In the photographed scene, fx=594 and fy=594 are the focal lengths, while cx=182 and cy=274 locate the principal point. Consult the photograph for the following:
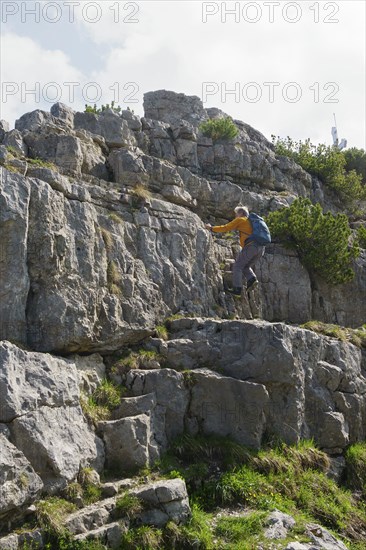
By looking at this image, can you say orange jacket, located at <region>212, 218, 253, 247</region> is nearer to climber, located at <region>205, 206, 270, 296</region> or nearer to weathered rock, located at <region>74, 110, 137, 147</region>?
climber, located at <region>205, 206, 270, 296</region>

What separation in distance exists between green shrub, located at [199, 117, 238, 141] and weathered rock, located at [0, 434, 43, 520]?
799 inches

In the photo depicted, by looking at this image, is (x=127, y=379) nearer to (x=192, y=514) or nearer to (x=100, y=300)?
(x=100, y=300)

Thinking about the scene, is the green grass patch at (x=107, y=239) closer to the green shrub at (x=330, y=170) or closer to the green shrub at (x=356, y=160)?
the green shrub at (x=330, y=170)

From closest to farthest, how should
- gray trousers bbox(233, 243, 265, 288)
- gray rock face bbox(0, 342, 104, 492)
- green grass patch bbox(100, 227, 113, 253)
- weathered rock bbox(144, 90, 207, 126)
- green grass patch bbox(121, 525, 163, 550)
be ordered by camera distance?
green grass patch bbox(121, 525, 163, 550) → gray rock face bbox(0, 342, 104, 492) → green grass patch bbox(100, 227, 113, 253) → gray trousers bbox(233, 243, 265, 288) → weathered rock bbox(144, 90, 207, 126)

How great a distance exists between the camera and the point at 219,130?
28.6 m

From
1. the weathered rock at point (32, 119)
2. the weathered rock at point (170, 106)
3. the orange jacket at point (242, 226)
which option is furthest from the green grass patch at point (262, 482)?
the weathered rock at point (170, 106)

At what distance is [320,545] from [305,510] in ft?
5.62

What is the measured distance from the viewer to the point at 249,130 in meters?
33.3

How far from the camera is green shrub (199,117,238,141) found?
93.8ft

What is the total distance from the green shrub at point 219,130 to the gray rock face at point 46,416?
58.4 feet

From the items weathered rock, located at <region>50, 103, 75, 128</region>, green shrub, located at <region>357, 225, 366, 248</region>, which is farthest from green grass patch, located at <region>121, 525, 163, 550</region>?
green shrub, located at <region>357, 225, 366, 248</region>

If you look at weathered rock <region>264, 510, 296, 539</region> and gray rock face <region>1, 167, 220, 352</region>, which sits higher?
gray rock face <region>1, 167, 220, 352</region>

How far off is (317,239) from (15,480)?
14.9 m

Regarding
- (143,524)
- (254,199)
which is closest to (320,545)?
(143,524)
